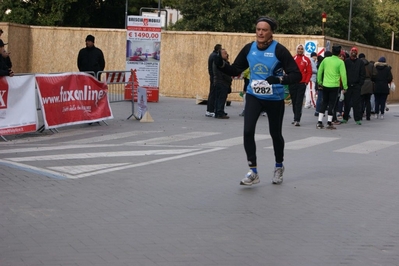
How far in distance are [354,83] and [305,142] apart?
5472mm

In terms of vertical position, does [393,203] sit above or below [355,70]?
below

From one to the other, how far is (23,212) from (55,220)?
490 mm

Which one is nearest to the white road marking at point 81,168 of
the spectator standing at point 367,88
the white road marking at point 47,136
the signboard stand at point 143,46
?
the white road marking at point 47,136

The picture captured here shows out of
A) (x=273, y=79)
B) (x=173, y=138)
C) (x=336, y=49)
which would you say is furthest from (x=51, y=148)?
(x=336, y=49)

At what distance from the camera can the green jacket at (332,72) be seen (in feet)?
58.7

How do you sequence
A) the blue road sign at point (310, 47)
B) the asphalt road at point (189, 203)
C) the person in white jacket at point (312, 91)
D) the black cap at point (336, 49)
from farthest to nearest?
the blue road sign at point (310, 47) < the person in white jacket at point (312, 91) < the black cap at point (336, 49) < the asphalt road at point (189, 203)

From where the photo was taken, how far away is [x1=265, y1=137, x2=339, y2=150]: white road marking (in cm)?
1425

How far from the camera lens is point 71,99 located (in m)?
16.2

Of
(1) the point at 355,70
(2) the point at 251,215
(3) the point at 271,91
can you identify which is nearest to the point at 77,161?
(3) the point at 271,91

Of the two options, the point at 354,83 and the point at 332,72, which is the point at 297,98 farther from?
the point at 354,83

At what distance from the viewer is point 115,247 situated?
662 cm

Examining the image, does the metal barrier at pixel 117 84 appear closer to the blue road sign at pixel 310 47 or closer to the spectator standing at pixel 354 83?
the spectator standing at pixel 354 83

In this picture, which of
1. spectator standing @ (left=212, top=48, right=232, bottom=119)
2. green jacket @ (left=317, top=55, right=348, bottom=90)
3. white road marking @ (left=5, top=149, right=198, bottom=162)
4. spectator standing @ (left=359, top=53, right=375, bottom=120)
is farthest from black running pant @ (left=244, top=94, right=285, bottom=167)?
spectator standing @ (left=359, top=53, right=375, bottom=120)

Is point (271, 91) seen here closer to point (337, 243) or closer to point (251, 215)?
point (251, 215)
